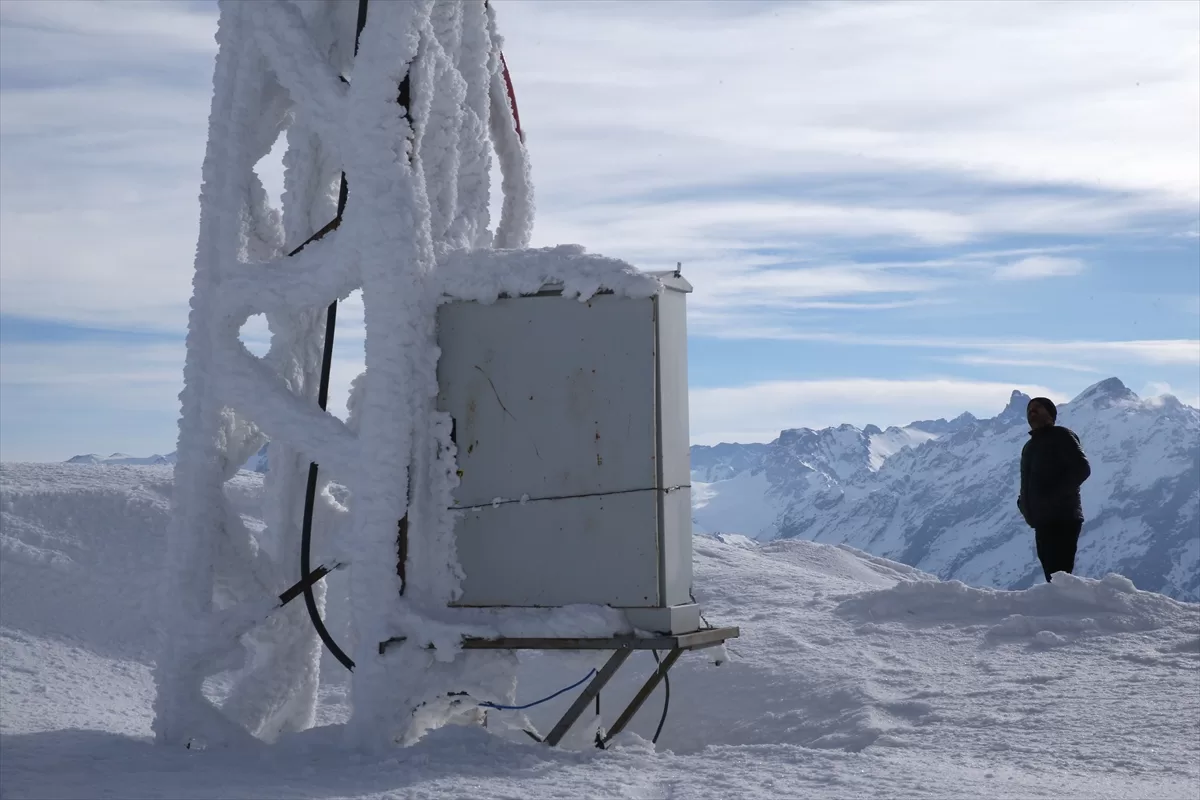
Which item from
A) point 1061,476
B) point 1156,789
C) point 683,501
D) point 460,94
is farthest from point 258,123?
point 1061,476

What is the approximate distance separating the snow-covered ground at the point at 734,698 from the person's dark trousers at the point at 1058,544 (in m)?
0.32

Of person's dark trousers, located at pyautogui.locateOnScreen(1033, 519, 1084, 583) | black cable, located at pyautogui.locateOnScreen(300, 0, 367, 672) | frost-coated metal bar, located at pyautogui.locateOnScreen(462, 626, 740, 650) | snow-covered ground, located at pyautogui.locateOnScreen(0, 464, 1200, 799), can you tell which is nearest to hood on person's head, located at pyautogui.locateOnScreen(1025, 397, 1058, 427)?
person's dark trousers, located at pyautogui.locateOnScreen(1033, 519, 1084, 583)

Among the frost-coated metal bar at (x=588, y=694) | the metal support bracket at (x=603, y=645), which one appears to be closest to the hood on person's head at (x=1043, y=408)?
the metal support bracket at (x=603, y=645)

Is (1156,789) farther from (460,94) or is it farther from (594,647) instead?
(460,94)

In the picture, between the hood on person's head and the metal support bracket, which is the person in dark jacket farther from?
the metal support bracket

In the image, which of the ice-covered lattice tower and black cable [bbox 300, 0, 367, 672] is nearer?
the ice-covered lattice tower

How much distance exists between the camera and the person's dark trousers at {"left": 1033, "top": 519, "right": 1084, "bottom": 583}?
9531 millimetres

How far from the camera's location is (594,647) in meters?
5.40

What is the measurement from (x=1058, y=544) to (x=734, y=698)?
3530 mm

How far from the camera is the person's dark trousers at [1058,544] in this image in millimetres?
9531

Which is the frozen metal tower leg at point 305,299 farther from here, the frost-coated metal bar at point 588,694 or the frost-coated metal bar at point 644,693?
the frost-coated metal bar at point 644,693

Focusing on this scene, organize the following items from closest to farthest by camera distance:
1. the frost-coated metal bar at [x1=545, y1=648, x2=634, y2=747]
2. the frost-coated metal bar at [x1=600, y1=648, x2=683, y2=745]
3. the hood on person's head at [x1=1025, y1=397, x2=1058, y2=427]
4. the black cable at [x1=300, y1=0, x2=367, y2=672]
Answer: the frost-coated metal bar at [x1=545, y1=648, x2=634, y2=747], the frost-coated metal bar at [x1=600, y1=648, x2=683, y2=745], the black cable at [x1=300, y1=0, x2=367, y2=672], the hood on person's head at [x1=1025, y1=397, x2=1058, y2=427]

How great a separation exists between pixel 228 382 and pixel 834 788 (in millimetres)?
3474

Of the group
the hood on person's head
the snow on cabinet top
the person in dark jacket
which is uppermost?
the snow on cabinet top
